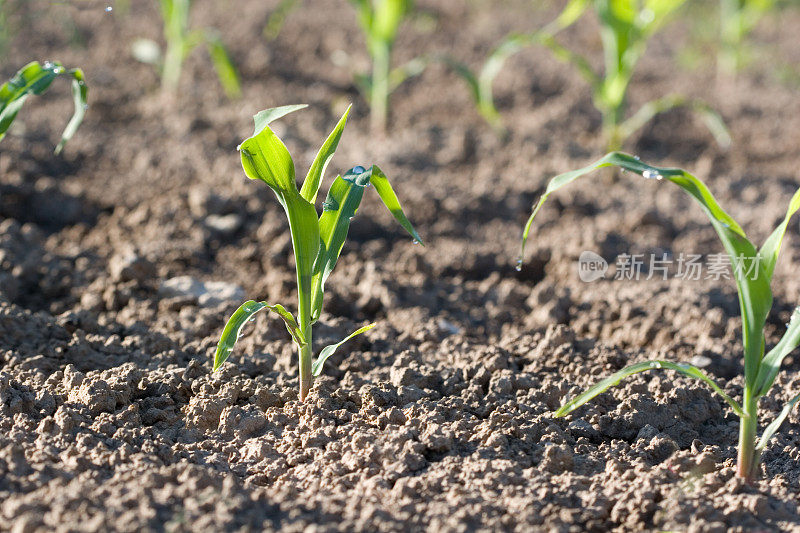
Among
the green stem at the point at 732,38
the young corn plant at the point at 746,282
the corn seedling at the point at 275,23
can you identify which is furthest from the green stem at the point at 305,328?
the green stem at the point at 732,38

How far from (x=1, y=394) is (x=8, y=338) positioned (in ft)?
0.97

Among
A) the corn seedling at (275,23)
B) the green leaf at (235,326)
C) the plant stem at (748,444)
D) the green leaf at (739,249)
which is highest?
the corn seedling at (275,23)

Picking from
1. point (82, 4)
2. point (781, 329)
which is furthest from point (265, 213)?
point (82, 4)

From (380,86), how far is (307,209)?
211 cm

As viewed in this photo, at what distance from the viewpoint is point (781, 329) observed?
2352 millimetres

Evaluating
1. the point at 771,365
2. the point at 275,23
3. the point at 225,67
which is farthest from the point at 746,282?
the point at 275,23

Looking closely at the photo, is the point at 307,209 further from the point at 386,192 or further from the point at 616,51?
the point at 616,51

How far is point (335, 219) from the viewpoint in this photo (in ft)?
5.57

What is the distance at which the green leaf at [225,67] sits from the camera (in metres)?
3.41

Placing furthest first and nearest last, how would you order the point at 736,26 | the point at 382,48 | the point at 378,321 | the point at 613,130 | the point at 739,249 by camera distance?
the point at 736,26, the point at 382,48, the point at 613,130, the point at 378,321, the point at 739,249

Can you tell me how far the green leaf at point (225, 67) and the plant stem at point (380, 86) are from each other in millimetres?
587

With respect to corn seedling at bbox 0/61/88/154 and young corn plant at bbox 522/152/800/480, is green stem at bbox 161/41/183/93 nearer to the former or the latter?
corn seedling at bbox 0/61/88/154

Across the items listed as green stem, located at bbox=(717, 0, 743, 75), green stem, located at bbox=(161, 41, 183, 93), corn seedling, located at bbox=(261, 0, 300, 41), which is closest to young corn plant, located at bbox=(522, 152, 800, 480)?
green stem, located at bbox=(161, 41, 183, 93)

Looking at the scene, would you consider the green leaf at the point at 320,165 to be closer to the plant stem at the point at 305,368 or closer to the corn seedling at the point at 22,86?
the plant stem at the point at 305,368
